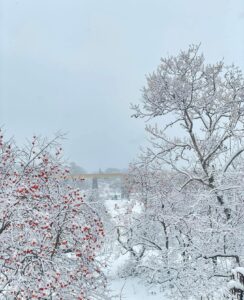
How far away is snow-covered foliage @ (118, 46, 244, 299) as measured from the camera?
10.0 meters

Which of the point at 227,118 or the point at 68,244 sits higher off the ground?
the point at 227,118

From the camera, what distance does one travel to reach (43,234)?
4.78 metres

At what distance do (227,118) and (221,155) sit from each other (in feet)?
3.81

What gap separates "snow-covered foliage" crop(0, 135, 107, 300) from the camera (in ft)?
15.0

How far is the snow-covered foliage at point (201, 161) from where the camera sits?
10.0 metres

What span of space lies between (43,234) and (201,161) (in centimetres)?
771

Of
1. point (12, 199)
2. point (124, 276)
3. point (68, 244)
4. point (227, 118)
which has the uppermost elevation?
point (227, 118)

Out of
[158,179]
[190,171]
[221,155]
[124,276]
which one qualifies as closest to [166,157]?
[190,171]

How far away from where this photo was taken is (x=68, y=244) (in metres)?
5.12

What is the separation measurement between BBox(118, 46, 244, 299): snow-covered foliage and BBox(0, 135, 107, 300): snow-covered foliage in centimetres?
496

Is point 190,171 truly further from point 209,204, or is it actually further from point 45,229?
point 45,229

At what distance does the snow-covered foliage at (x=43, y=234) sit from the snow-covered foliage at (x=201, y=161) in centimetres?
496

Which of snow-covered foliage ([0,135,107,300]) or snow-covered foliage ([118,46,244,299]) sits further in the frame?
snow-covered foliage ([118,46,244,299])

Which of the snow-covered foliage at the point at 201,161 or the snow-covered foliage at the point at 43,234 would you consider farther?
the snow-covered foliage at the point at 201,161
